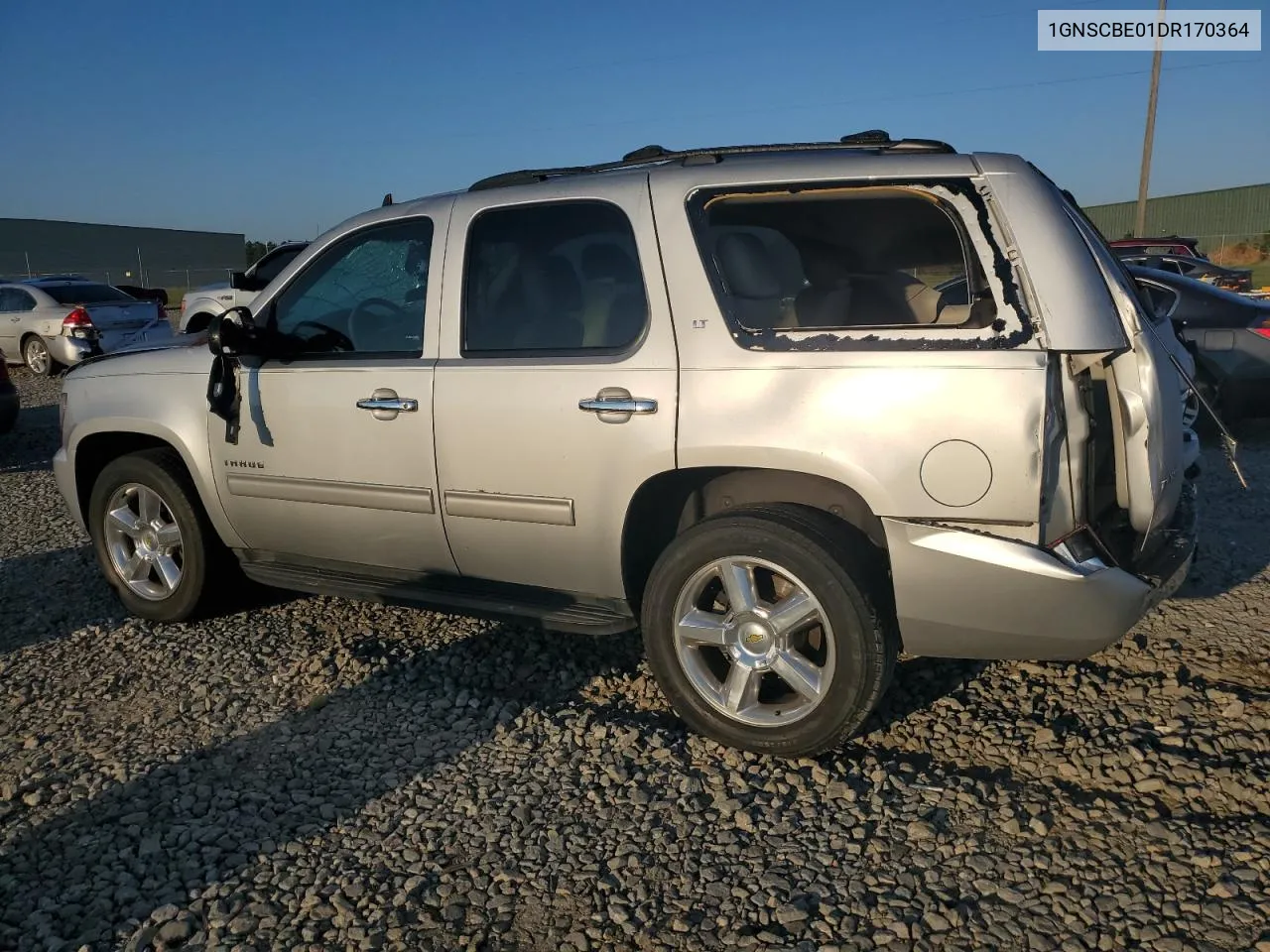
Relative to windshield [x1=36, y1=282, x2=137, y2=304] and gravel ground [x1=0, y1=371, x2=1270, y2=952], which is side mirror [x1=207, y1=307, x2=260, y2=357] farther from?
windshield [x1=36, y1=282, x2=137, y2=304]

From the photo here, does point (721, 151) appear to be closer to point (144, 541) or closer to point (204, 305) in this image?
point (144, 541)

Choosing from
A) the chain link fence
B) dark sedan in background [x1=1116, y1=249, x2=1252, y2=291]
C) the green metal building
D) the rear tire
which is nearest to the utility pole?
dark sedan in background [x1=1116, y1=249, x2=1252, y2=291]

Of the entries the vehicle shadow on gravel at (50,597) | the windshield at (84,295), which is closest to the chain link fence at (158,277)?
the windshield at (84,295)

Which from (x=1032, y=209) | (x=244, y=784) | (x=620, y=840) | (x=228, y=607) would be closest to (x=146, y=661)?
(x=228, y=607)

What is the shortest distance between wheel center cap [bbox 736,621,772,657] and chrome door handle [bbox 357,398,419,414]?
1.51 m

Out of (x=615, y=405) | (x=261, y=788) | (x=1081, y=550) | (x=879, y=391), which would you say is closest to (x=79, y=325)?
(x=261, y=788)

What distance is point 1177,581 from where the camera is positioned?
3.33m

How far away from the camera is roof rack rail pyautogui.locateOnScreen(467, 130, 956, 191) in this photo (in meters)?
3.39

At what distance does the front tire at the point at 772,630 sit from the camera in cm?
317

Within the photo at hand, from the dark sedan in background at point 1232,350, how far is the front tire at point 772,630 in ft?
19.2

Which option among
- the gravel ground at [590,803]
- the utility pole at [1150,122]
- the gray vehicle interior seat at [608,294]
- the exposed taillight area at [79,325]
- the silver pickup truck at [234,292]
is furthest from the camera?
the utility pole at [1150,122]

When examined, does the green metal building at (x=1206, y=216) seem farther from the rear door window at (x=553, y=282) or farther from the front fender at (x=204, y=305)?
the rear door window at (x=553, y=282)

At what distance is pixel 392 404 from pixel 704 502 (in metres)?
1.28

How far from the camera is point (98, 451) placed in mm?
5105
